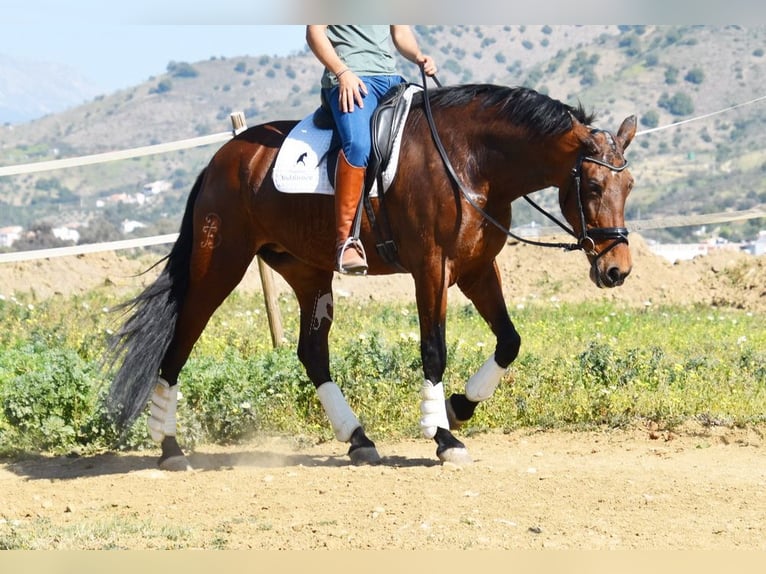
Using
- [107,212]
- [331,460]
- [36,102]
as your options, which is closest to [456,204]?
[331,460]

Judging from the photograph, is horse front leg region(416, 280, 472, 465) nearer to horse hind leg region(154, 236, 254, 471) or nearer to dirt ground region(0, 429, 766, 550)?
dirt ground region(0, 429, 766, 550)

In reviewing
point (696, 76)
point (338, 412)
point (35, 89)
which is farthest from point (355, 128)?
point (35, 89)

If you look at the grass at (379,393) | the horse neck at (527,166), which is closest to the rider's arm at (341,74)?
the horse neck at (527,166)

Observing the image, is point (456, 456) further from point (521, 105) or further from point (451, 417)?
point (521, 105)

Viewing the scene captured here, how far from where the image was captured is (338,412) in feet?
25.6

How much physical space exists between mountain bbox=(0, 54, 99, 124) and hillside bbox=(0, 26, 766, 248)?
1510 centimetres

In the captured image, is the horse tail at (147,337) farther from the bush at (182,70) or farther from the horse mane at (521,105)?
Result: the bush at (182,70)

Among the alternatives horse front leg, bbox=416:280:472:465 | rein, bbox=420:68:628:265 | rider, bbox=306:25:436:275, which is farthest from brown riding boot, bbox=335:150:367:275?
rein, bbox=420:68:628:265

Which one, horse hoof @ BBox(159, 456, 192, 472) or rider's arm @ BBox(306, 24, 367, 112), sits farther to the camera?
horse hoof @ BBox(159, 456, 192, 472)

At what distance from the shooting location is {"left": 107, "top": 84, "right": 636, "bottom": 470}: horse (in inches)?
268

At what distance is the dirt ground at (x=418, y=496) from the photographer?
5.62 meters

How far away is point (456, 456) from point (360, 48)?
102 inches

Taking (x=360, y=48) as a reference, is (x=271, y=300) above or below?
below

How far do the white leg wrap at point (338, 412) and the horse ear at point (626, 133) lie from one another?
2.55 meters
